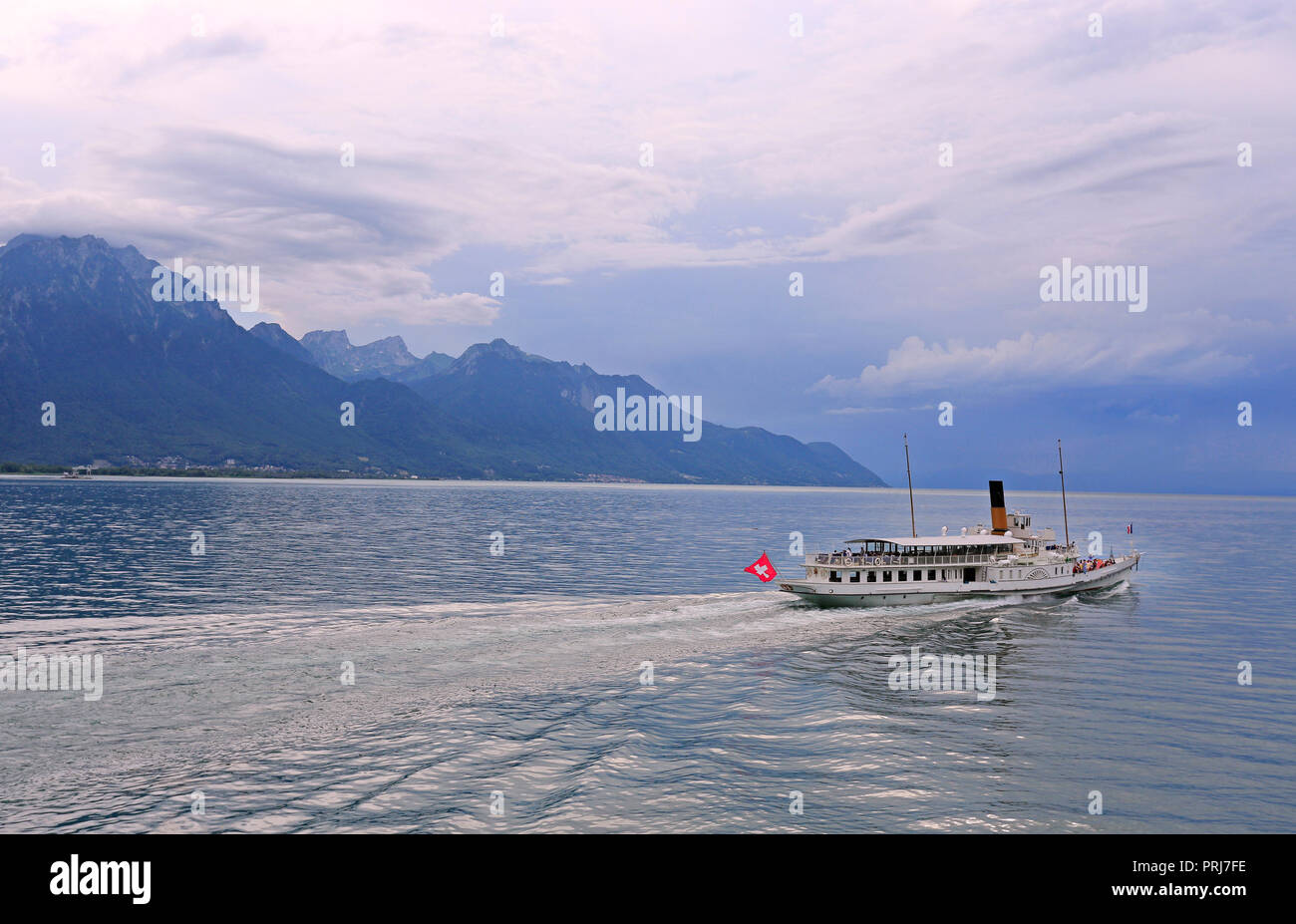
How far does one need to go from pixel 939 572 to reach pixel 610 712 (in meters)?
51.5

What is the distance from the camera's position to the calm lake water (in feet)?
83.2

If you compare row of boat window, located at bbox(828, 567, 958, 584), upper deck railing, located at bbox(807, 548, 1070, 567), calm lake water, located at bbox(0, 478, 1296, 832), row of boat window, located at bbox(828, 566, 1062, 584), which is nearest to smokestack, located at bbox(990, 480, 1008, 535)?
upper deck railing, located at bbox(807, 548, 1070, 567)

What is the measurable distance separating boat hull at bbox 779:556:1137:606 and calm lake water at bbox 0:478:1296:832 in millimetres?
2578

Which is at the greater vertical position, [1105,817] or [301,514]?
[301,514]

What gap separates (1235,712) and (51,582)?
296 ft

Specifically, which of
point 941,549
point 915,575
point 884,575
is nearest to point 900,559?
point 915,575

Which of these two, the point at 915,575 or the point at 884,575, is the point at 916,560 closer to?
the point at 915,575

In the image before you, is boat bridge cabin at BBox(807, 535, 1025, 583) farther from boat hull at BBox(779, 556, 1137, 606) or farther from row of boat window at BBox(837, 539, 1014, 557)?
boat hull at BBox(779, 556, 1137, 606)

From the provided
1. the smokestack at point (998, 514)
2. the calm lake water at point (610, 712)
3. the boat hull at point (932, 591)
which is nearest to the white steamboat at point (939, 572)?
the boat hull at point (932, 591)

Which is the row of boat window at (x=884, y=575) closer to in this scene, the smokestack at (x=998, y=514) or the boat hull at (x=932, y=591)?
the boat hull at (x=932, y=591)

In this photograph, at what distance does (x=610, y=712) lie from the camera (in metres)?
35.3

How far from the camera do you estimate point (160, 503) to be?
190m
